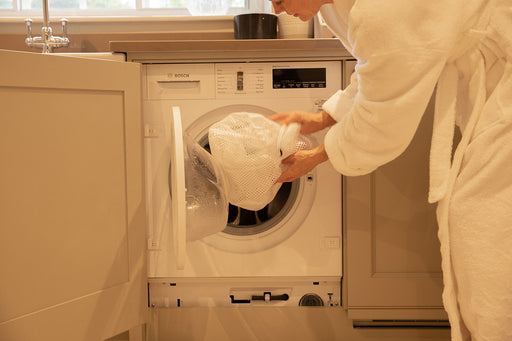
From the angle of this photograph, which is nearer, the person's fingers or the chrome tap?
the person's fingers

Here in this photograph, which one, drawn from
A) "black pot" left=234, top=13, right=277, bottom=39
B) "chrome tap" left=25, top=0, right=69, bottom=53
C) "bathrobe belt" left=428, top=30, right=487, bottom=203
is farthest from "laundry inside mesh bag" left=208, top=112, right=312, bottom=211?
"chrome tap" left=25, top=0, right=69, bottom=53

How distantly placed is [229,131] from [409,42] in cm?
53

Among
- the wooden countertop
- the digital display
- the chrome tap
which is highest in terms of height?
the chrome tap

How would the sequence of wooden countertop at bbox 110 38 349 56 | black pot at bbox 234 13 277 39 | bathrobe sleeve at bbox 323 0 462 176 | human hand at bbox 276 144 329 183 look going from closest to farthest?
bathrobe sleeve at bbox 323 0 462 176
human hand at bbox 276 144 329 183
wooden countertop at bbox 110 38 349 56
black pot at bbox 234 13 277 39

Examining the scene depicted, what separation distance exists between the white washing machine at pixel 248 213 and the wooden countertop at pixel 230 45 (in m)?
0.06

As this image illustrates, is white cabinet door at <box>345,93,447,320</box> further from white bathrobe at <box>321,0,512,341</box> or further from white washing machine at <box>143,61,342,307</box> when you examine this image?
white bathrobe at <box>321,0,512,341</box>

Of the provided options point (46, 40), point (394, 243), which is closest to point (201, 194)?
point (394, 243)

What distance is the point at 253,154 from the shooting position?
123cm

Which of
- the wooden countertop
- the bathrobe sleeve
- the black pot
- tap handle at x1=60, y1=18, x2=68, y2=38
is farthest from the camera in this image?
tap handle at x1=60, y1=18, x2=68, y2=38

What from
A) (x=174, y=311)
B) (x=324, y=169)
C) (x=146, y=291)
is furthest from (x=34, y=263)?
(x=324, y=169)

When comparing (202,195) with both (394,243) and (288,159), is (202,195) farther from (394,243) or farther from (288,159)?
(394,243)

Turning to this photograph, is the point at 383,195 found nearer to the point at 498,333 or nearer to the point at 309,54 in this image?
the point at 309,54

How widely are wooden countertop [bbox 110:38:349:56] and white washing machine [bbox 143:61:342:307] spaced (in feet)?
0.18

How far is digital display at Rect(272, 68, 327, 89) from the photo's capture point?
1.57m
